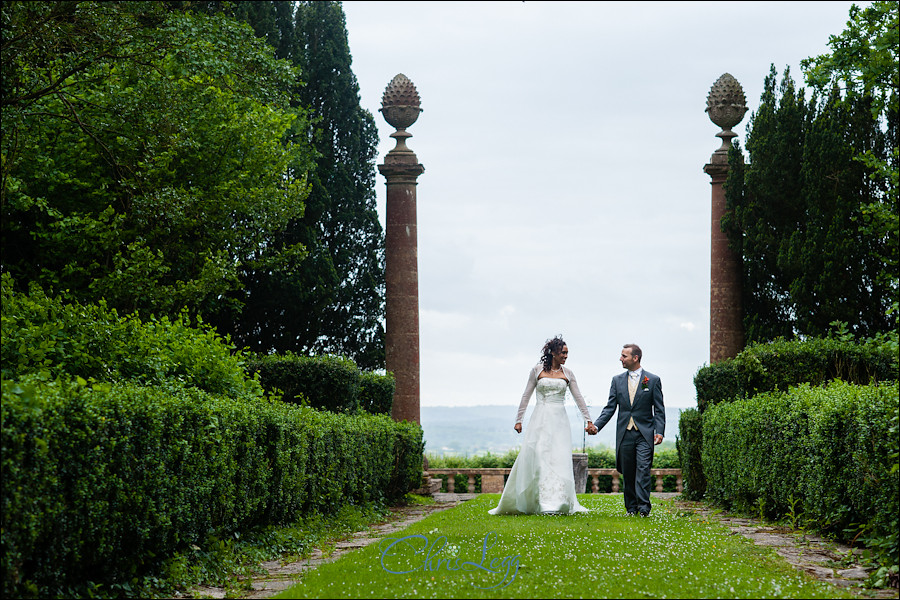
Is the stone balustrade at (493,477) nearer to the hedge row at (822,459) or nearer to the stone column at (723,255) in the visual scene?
the stone column at (723,255)

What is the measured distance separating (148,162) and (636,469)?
30.7 feet

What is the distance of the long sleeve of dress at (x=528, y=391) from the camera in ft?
39.5

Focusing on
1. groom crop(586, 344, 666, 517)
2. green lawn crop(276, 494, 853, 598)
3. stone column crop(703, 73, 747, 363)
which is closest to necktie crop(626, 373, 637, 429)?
groom crop(586, 344, 666, 517)

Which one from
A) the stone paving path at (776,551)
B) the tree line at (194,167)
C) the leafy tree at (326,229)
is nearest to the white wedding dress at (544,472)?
the stone paving path at (776,551)

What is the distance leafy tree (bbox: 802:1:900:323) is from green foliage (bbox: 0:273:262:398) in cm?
645

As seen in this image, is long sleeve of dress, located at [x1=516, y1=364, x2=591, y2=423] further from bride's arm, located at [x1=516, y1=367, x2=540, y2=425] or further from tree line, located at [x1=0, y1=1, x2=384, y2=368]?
tree line, located at [x1=0, y1=1, x2=384, y2=368]

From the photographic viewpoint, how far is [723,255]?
20.5 m

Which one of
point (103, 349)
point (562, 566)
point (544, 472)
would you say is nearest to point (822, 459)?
point (562, 566)

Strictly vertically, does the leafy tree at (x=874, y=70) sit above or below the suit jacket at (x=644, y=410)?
above

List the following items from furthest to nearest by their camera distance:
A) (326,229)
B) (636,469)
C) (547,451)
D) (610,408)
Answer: (326,229) → (610,408) → (547,451) → (636,469)

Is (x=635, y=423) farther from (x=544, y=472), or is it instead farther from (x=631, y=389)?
(x=544, y=472)

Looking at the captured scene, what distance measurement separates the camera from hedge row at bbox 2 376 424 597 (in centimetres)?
484

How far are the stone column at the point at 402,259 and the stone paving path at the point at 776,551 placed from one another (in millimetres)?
8091

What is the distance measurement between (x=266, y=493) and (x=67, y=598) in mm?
3309
